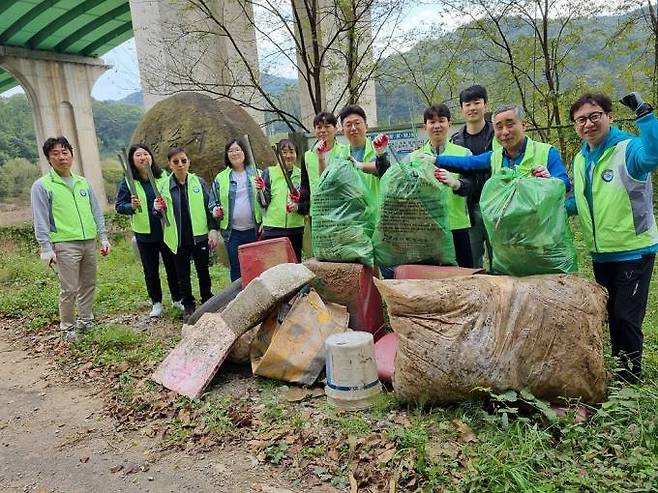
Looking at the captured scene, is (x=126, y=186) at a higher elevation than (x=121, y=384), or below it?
higher

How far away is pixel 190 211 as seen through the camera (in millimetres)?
4695

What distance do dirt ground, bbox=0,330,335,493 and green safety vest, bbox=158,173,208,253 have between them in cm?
145

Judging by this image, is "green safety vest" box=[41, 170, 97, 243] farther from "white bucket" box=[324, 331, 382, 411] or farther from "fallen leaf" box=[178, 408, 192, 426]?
"white bucket" box=[324, 331, 382, 411]

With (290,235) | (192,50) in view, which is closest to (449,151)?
(290,235)

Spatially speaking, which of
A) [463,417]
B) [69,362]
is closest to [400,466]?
[463,417]

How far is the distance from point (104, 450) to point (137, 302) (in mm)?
3049

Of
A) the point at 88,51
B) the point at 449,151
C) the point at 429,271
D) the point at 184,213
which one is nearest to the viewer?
A: the point at 429,271

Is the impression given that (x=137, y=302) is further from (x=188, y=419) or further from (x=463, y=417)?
(x=463, y=417)

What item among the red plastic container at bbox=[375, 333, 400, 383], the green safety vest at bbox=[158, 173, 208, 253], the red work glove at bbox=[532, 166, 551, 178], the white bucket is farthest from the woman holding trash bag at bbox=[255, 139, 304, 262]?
the red work glove at bbox=[532, 166, 551, 178]

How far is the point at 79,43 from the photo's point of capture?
20.7 metres

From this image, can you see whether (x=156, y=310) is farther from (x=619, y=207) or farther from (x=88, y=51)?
(x=88, y=51)

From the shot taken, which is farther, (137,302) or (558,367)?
(137,302)

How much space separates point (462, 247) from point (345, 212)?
0.85m

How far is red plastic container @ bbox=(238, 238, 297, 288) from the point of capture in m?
3.90
